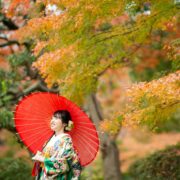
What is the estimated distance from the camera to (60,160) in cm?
479

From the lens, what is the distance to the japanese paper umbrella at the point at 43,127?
17.4ft

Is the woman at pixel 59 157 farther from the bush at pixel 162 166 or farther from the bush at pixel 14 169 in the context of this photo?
the bush at pixel 14 169

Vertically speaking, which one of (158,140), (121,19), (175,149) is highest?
(121,19)

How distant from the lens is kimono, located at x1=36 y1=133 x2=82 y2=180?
189 inches

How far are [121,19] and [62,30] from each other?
18.6 ft

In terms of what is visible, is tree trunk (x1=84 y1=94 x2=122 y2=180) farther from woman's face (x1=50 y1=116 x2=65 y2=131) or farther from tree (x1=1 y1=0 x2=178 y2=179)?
woman's face (x1=50 y1=116 x2=65 y2=131)

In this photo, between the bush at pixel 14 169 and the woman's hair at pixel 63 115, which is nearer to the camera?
the woman's hair at pixel 63 115

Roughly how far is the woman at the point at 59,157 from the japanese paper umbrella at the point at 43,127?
33 centimetres

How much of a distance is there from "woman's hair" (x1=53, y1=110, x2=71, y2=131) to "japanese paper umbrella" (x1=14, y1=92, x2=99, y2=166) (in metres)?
0.11

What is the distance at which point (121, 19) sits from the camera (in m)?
12.1

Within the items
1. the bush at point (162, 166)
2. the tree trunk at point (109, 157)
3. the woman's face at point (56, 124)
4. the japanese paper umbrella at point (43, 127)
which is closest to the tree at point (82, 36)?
the japanese paper umbrella at point (43, 127)

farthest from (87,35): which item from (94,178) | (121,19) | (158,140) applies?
(158,140)

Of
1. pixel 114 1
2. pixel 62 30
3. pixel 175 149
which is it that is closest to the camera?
pixel 114 1

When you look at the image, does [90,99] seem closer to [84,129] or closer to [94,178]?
[94,178]
